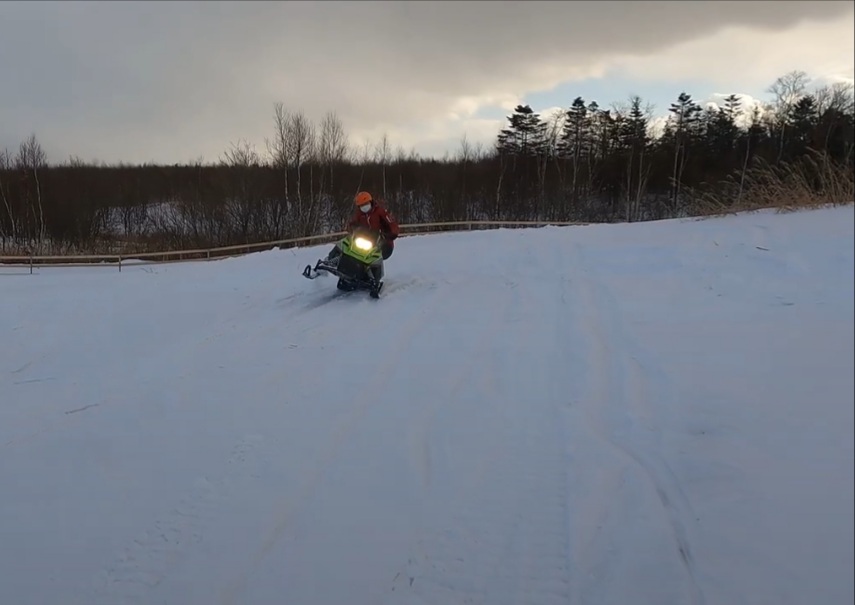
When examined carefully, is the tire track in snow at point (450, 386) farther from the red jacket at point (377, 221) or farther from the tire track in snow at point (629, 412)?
the red jacket at point (377, 221)

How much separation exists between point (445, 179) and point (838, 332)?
43.6 m

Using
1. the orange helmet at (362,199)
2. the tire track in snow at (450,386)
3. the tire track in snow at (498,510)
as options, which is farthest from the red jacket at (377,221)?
the tire track in snow at (498,510)

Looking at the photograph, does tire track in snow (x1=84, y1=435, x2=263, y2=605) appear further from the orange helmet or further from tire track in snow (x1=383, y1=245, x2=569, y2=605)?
the orange helmet

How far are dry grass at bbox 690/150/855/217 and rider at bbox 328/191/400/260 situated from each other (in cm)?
516

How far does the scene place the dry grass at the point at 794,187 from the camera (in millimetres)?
3174

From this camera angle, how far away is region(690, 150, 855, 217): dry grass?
3.17 m

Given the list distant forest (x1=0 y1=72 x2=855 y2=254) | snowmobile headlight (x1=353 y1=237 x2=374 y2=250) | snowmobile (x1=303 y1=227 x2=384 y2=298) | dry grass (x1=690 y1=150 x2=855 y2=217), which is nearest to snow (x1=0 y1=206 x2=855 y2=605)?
dry grass (x1=690 y1=150 x2=855 y2=217)

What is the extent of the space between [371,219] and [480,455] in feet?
19.3

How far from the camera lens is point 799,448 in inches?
107

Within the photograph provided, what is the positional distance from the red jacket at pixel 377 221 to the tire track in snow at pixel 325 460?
2.16 m

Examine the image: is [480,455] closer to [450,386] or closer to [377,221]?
[450,386]

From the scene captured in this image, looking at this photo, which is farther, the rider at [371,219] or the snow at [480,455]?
the rider at [371,219]

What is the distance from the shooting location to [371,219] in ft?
31.3

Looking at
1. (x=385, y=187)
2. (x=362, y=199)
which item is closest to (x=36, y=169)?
(x=362, y=199)
